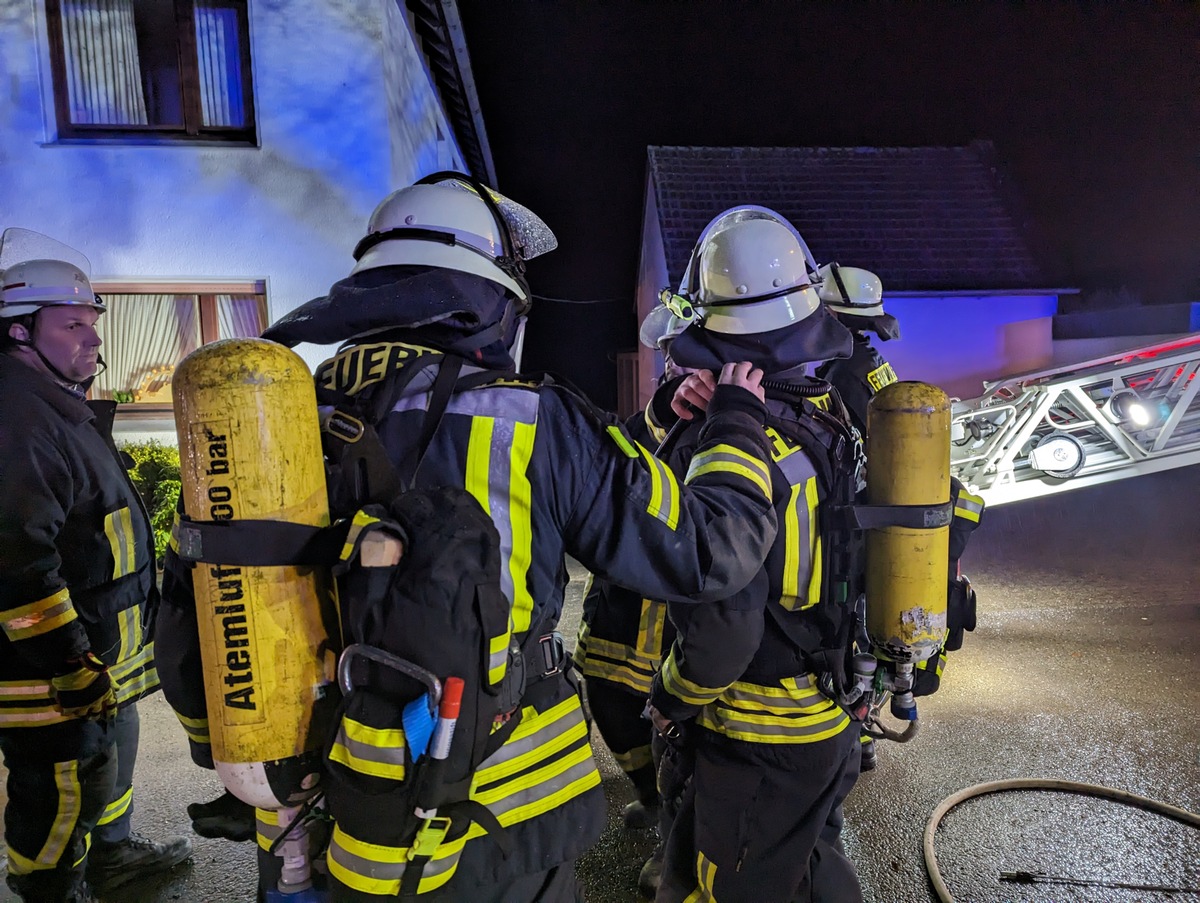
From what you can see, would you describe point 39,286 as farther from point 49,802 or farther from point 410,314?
point 410,314

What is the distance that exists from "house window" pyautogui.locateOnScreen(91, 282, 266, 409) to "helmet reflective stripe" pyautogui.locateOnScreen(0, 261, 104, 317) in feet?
14.4

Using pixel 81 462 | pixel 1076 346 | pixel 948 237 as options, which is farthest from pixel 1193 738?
pixel 948 237

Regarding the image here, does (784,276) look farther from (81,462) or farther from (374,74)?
(374,74)

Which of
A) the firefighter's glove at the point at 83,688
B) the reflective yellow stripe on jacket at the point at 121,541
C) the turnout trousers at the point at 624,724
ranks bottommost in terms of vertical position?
the turnout trousers at the point at 624,724

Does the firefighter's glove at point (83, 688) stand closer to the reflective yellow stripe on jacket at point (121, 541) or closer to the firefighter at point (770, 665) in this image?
the reflective yellow stripe on jacket at point (121, 541)

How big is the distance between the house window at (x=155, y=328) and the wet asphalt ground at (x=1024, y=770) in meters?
3.63

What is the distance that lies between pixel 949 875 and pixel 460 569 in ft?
9.08

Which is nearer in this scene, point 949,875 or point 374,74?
point 949,875

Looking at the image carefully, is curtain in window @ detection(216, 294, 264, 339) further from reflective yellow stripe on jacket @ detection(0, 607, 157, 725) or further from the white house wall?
reflective yellow stripe on jacket @ detection(0, 607, 157, 725)

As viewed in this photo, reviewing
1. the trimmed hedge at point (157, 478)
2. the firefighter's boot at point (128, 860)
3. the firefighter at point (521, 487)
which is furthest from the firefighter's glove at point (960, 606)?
the trimmed hedge at point (157, 478)

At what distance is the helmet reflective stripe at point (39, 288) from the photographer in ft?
8.40

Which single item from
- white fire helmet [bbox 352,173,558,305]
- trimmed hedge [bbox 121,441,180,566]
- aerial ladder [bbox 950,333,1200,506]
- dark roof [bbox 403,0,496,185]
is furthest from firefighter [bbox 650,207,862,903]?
dark roof [bbox 403,0,496,185]

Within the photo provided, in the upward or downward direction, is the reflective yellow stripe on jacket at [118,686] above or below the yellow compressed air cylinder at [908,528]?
below

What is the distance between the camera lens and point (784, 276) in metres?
1.99
